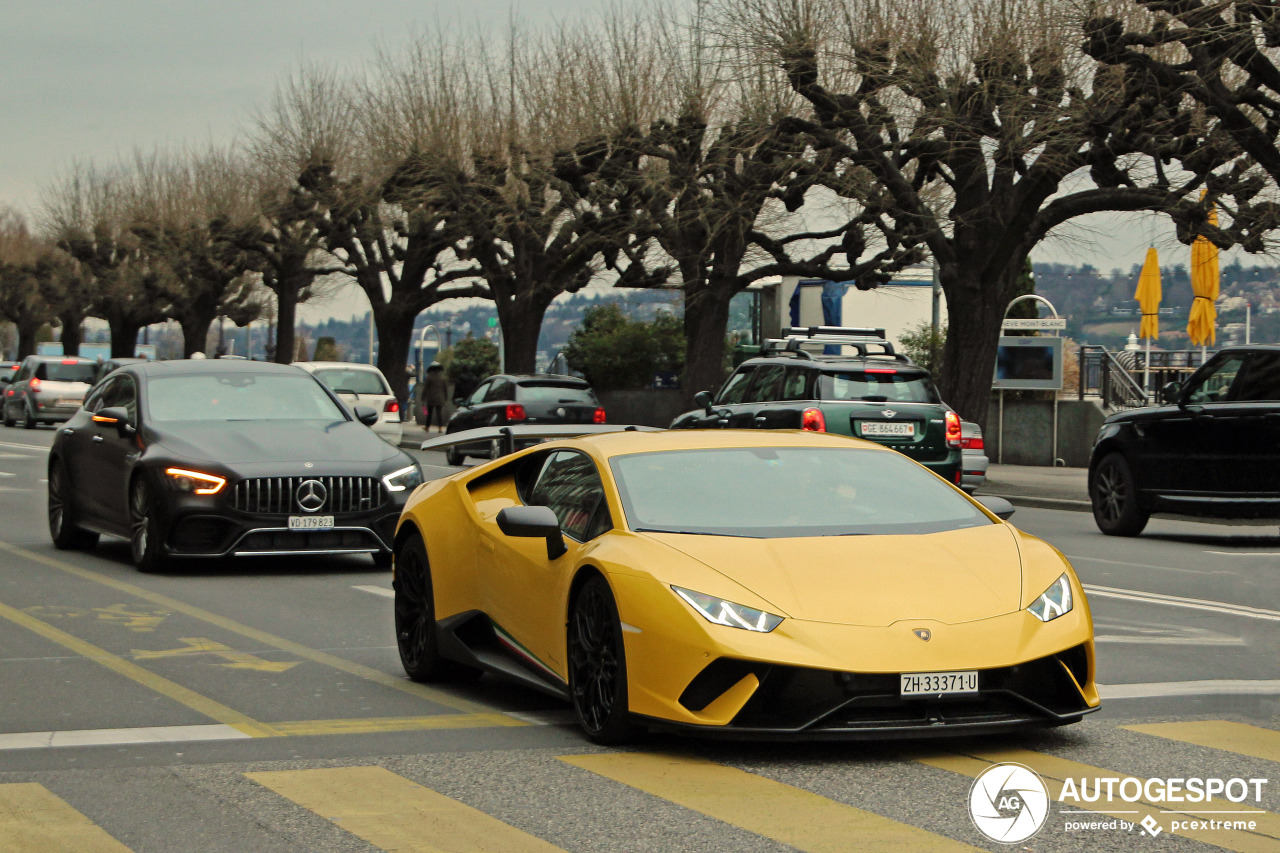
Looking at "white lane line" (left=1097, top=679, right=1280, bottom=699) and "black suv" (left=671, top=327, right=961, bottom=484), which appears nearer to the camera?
"white lane line" (left=1097, top=679, right=1280, bottom=699)

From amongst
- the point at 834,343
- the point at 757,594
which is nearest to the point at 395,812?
the point at 757,594

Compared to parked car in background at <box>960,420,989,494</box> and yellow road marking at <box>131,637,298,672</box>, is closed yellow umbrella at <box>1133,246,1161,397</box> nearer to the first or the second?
parked car in background at <box>960,420,989,494</box>

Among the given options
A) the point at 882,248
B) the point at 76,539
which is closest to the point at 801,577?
the point at 76,539

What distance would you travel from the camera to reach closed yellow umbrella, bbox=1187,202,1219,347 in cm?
2994

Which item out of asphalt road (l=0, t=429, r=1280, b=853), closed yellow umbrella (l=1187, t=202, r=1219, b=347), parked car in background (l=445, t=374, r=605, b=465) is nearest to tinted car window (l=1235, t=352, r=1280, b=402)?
asphalt road (l=0, t=429, r=1280, b=853)

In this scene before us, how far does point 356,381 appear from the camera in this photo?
31625 mm

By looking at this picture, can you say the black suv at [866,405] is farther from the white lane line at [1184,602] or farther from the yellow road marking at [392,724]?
the yellow road marking at [392,724]

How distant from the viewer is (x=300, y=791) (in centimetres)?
554

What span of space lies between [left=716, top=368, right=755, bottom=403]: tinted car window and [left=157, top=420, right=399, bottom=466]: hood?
6.27 metres

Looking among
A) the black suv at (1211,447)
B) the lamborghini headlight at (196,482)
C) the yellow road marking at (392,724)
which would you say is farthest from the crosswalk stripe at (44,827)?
the black suv at (1211,447)

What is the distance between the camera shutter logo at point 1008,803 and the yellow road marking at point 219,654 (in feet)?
12.6

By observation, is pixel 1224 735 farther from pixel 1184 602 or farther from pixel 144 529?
pixel 144 529

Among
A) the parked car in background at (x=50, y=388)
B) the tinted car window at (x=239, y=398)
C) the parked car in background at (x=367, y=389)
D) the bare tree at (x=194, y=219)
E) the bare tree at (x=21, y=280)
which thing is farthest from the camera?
the bare tree at (x=21, y=280)

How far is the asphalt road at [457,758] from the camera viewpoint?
4977mm
